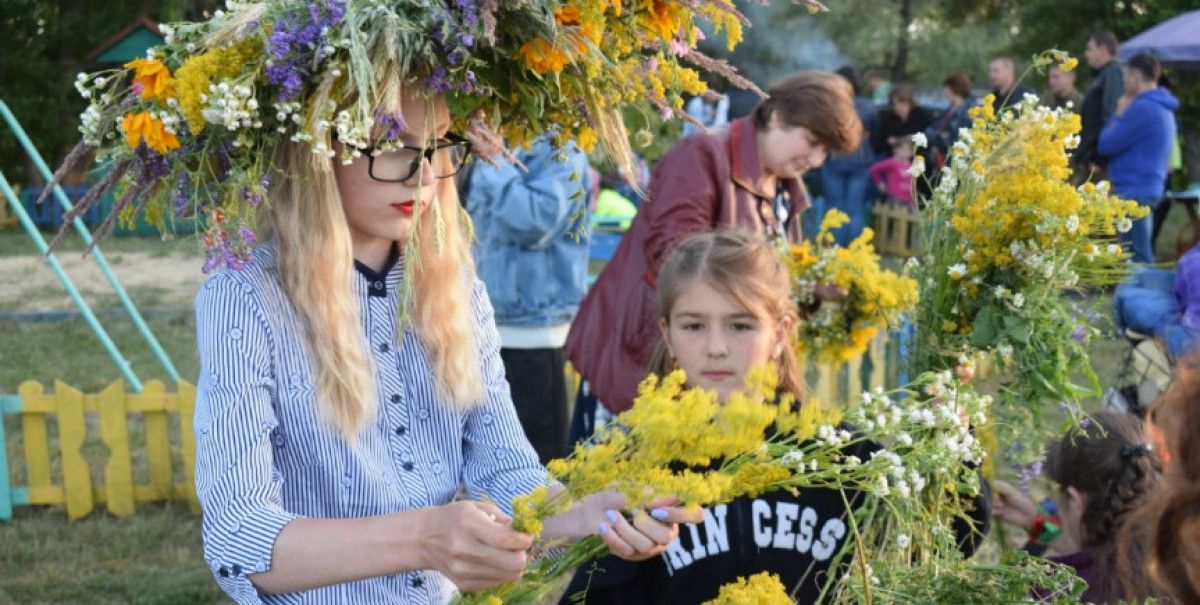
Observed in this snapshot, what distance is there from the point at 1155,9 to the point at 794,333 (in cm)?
1442

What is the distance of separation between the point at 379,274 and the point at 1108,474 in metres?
1.77

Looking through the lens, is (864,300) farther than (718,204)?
No

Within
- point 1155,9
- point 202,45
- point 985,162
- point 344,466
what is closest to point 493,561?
point 344,466

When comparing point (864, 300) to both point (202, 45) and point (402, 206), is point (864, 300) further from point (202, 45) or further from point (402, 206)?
point (202, 45)

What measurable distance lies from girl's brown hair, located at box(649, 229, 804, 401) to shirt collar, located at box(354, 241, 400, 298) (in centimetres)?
98

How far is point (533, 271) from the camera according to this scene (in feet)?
15.2

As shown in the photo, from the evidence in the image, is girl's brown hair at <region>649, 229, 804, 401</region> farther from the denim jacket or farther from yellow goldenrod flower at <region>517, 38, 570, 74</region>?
the denim jacket

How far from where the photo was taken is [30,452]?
16.4 feet

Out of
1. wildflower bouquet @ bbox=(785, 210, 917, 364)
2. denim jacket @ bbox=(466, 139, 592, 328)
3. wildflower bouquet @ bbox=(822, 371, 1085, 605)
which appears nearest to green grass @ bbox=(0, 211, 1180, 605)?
wildflower bouquet @ bbox=(785, 210, 917, 364)

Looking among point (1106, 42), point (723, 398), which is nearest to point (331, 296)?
point (723, 398)

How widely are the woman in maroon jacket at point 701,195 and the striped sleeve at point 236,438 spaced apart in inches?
81.8

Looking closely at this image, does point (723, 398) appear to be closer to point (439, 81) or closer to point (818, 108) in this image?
point (439, 81)

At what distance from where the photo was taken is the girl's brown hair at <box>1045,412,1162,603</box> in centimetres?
275

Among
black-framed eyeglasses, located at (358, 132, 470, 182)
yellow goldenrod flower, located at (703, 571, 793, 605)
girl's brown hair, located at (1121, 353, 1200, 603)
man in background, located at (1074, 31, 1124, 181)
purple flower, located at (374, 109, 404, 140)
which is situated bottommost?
yellow goldenrod flower, located at (703, 571, 793, 605)
